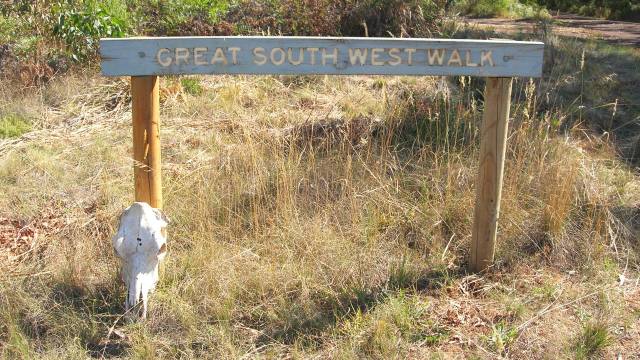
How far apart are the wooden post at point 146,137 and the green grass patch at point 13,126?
2739 millimetres

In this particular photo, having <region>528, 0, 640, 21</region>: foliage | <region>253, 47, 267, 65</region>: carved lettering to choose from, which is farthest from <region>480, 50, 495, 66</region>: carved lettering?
<region>528, 0, 640, 21</region>: foliage

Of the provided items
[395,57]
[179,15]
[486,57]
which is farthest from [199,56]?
[179,15]

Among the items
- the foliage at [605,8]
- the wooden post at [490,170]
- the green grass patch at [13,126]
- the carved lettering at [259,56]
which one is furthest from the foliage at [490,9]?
the carved lettering at [259,56]

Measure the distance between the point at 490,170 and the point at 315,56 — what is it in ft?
3.83

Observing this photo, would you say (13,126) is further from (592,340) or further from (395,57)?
(592,340)

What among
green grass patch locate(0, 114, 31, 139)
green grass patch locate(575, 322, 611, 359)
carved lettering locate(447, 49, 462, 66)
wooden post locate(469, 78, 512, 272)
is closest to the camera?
green grass patch locate(575, 322, 611, 359)

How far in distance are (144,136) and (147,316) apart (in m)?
0.92

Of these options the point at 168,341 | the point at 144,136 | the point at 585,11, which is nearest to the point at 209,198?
the point at 144,136

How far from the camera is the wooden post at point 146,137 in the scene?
3.49 metres

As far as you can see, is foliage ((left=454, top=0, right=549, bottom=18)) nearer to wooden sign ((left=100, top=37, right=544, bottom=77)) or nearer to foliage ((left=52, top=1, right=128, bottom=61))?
foliage ((left=52, top=1, right=128, bottom=61))

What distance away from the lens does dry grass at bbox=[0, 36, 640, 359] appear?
134 inches

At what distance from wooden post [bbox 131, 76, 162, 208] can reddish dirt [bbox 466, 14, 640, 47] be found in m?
6.75

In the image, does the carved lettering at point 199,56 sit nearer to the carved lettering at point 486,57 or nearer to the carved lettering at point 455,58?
the carved lettering at point 455,58

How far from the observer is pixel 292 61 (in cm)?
347
